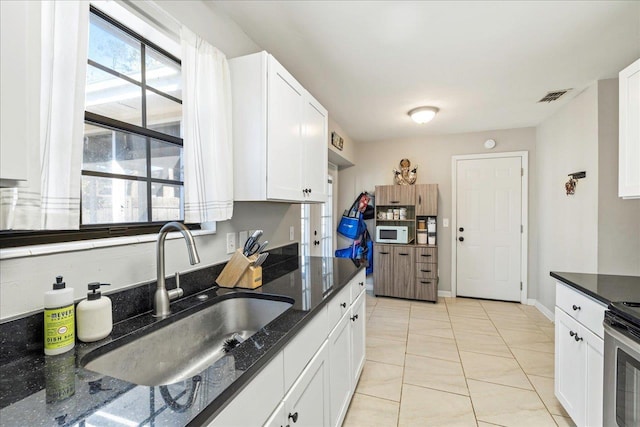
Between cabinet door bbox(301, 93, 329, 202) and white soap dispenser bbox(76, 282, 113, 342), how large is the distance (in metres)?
1.27

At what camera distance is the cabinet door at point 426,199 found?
13.3ft

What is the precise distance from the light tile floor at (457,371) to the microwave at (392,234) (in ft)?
3.28

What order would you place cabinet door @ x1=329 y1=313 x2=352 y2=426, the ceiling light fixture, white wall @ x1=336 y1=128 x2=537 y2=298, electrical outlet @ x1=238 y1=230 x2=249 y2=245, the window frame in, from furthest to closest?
1. white wall @ x1=336 y1=128 x2=537 y2=298
2. the ceiling light fixture
3. electrical outlet @ x1=238 y1=230 x2=249 y2=245
4. cabinet door @ x1=329 y1=313 x2=352 y2=426
5. the window frame

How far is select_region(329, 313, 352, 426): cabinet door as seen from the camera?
4.92 ft

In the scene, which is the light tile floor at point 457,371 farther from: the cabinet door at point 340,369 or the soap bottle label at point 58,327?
the soap bottle label at point 58,327

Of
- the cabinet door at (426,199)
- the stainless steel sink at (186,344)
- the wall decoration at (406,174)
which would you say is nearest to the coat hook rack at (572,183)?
the cabinet door at (426,199)

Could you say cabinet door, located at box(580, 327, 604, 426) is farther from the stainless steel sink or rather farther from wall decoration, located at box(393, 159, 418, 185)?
wall decoration, located at box(393, 159, 418, 185)

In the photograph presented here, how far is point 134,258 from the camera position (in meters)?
1.19

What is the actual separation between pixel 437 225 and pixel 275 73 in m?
3.56

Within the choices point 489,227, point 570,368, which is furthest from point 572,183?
point 570,368

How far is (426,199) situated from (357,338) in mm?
2626

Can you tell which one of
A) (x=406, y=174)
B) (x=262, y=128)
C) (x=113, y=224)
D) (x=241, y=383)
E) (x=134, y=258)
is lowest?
(x=241, y=383)

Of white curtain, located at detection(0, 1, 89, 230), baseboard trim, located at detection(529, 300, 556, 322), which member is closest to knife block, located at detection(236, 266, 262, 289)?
white curtain, located at detection(0, 1, 89, 230)

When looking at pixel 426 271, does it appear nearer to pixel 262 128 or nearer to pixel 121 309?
pixel 262 128
